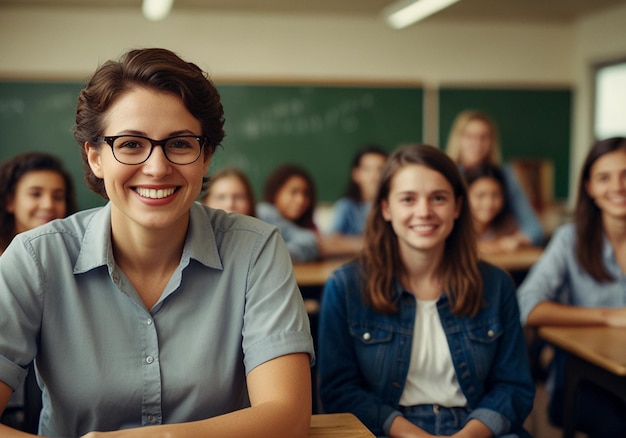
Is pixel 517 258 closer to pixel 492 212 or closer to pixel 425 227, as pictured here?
pixel 492 212

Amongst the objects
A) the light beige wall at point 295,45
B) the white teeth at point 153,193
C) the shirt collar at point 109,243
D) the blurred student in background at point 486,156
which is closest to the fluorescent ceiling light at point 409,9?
the light beige wall at point 295,45

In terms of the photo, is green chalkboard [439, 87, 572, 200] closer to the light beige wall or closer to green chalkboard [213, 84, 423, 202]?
the light beige wall

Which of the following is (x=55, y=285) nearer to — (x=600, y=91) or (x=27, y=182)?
(x=27, y=182)

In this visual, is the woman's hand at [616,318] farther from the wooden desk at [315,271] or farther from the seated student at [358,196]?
the seated student at [358,196]

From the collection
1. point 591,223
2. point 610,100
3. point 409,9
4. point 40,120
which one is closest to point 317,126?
point 409,9

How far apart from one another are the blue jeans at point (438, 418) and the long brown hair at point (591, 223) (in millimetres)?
930

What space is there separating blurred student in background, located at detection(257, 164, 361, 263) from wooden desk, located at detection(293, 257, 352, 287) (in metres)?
0.09

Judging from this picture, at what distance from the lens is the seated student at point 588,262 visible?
2.45 metres

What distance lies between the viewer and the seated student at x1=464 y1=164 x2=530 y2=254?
14.6ft

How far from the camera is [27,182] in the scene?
2.51 metres

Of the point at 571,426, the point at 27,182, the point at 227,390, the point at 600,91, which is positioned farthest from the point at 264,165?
the point at 227,390

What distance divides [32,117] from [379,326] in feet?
15.5

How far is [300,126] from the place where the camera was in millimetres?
6184

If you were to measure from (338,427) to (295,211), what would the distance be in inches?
127
